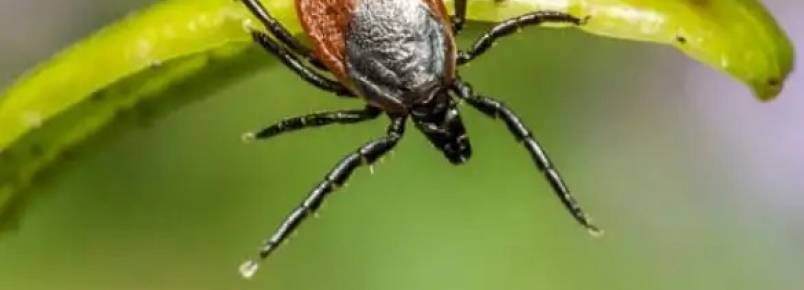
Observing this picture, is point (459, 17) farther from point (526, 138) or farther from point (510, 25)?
point (526, 138)

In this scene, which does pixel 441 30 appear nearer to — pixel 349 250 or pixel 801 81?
pixel 349 250

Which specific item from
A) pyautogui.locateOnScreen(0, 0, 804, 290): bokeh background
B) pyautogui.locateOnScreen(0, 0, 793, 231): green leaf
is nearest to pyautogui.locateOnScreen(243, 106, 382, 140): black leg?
pyautogui.locateOnScreen(0, 0, 793, 231): green leaf

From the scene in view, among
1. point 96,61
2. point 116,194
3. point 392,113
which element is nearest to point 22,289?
point 116,194

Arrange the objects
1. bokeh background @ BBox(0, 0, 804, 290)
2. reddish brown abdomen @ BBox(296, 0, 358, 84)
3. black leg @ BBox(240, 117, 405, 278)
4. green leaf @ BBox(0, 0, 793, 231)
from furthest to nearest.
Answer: bokeh background @ BBox(0, 0, 804, 290) < black leg @ BBox(240, 117, 405, 278) < reddish brown abdomen @ BBox(296, 0, 358, 84) < green leaf @ BBox(0, 0, 793, 231)

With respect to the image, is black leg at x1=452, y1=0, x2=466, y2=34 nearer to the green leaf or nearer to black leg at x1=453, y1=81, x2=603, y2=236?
the green leaf

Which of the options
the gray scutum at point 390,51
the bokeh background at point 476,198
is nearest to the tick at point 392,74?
the gray scutum at point 390,51

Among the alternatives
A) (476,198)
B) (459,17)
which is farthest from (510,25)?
(476,198)

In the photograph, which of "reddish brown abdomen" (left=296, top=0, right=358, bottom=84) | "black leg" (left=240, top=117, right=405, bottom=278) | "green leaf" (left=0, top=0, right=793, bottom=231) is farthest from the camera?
"black leg" (left=240, top=117, right=405, bottom=278)
